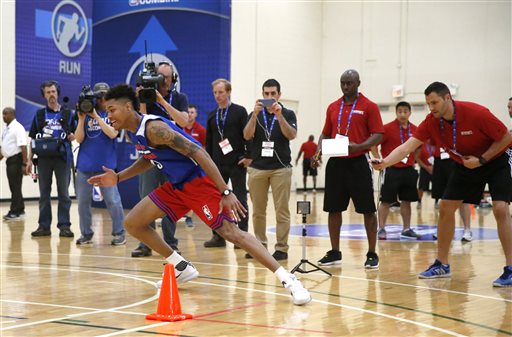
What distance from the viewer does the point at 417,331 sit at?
16.9 feet

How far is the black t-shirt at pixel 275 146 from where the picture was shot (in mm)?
8867

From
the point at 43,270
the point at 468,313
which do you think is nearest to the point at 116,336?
the point at 468,313

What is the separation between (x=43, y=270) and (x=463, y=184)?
4.17m

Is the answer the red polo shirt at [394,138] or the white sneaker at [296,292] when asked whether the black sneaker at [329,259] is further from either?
the red polo shirt at [394,138]

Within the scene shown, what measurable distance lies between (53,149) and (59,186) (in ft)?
1.93

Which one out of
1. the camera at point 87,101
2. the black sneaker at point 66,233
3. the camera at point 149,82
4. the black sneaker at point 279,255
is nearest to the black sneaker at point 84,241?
the black sneaker at point 66,233

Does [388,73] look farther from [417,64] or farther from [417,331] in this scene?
[417,331]

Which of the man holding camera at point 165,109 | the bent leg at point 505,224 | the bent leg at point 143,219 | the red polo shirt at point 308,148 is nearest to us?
the bent leg at point 143,219

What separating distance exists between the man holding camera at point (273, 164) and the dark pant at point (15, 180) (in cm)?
711

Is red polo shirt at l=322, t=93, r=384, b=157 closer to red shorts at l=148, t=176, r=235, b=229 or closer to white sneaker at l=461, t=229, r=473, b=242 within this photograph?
red shorts at l=148, t=176, r=235, b=229

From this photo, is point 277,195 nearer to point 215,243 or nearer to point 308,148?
point 215,243

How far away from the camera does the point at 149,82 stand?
7.79 metres

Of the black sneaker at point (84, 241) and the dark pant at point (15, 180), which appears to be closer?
the black sneaker at point (84, 241)

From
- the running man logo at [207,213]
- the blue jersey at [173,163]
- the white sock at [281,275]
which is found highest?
the blue jersey at [173,163]
